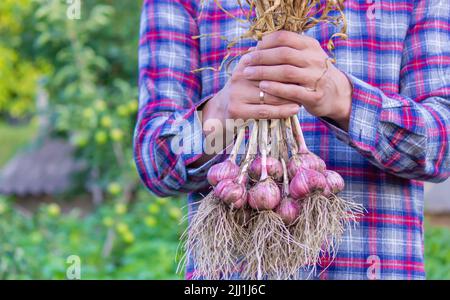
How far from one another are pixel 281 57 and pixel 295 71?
0.11 feet

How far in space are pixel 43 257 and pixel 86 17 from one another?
213 centimetres

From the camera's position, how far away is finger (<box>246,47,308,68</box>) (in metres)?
1.15

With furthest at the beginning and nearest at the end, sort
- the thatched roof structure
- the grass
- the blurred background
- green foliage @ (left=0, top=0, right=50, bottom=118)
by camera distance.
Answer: the grass, the thatched roof structure, green foliage @ (left=0, top=0, right=50, bottom=118), the blurred background

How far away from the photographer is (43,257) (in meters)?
3.22

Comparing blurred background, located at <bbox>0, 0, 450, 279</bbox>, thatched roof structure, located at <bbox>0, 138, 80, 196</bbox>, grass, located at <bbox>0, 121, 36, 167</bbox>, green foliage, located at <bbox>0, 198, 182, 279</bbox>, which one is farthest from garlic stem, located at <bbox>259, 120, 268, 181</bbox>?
grass, located at <bbox>0, 121, 36, 167</bbox>

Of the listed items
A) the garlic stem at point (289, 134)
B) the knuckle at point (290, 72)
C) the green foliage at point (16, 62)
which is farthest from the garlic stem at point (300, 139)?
the green foliage at point (16, 62)

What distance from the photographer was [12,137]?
18.1 metres

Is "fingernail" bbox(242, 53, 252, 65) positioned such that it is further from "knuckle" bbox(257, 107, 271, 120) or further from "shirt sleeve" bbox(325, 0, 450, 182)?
"shirt sleeve" bbox(325, 0, 450, 182)

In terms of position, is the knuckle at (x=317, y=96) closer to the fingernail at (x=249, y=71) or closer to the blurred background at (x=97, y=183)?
the fingernail at (x=249, y=71)

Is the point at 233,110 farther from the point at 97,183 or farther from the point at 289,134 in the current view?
the point at 97,183

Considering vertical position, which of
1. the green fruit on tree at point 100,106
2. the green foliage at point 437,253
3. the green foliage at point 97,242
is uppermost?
the green fruit on tree at point 100,106

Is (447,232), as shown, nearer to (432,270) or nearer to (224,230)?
(432,270)

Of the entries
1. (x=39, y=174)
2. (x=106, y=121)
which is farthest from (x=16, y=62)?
(x=106, y=121)

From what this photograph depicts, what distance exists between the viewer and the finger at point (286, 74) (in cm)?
116
